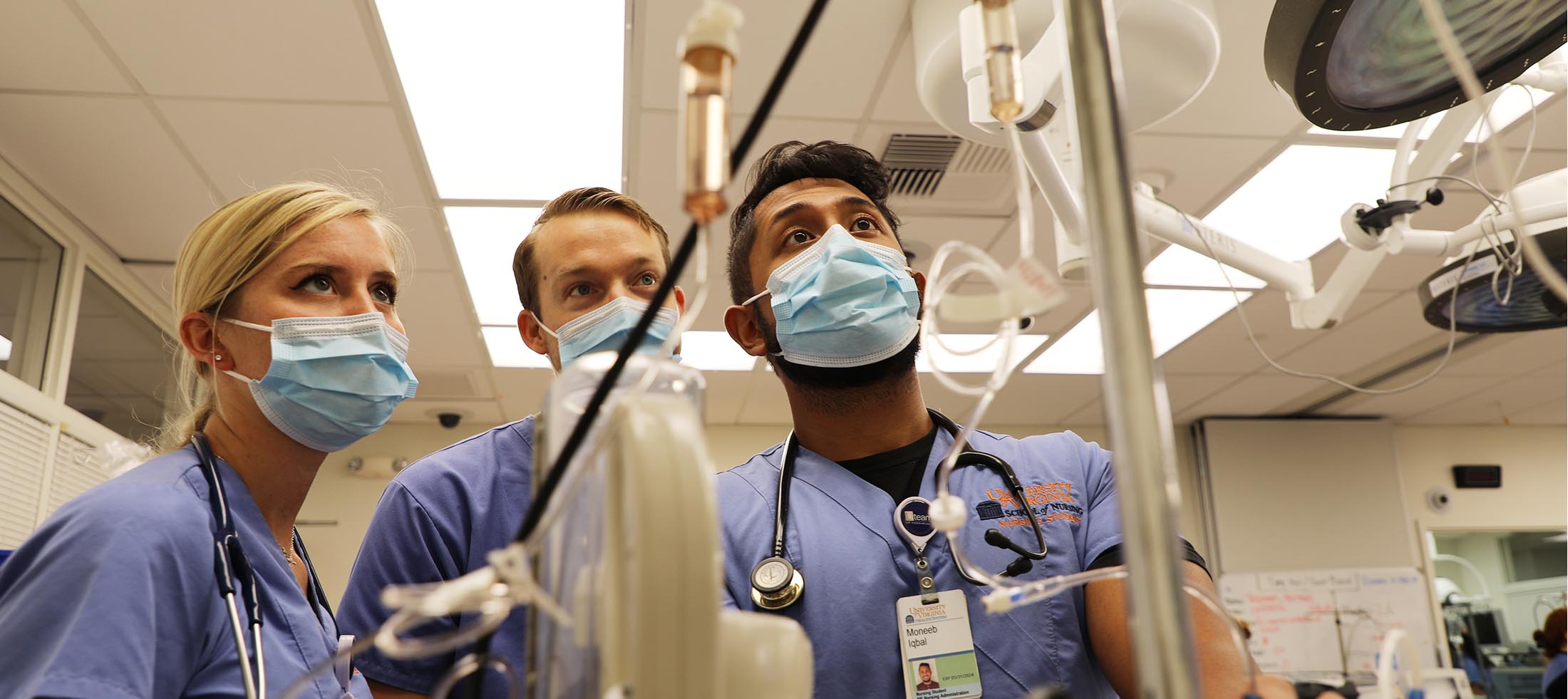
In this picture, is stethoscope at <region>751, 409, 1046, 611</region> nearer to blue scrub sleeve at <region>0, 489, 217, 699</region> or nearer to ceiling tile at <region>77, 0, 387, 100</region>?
blue scrub sleeve at <region>0, 489, 217, 699</region>

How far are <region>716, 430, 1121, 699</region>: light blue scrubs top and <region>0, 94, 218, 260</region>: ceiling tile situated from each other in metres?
2.30

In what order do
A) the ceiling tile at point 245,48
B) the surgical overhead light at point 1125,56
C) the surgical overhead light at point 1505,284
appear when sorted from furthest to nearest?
1. the ceiling tile at point 245,48
2. the surgical overhead light at point 1505,284
3. the surgical overhead light at point 1125,56

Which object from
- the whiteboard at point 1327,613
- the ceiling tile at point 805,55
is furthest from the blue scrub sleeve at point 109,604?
the whiteboard at point 1327,613

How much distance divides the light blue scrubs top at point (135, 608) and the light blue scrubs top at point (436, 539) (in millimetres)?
150

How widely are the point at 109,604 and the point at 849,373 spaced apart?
2.68 feet

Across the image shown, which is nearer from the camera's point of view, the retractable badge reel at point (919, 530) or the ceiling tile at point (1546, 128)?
the retractable badge reel at point (919, 530)

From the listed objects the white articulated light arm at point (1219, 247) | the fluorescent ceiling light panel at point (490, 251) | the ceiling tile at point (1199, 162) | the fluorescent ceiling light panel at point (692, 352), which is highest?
the ceiling tile at point (1199, 162)

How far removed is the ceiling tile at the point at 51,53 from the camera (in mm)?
2348

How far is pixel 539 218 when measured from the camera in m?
1.67

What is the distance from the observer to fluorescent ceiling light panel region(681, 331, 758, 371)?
15.2ft

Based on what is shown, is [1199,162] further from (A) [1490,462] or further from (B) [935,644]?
(A) [1490,462]

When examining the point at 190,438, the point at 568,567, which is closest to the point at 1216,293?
the point at 190,438

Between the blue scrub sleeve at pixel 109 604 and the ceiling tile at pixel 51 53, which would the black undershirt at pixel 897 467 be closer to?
the blue scrub sleeve at pixel 109 604

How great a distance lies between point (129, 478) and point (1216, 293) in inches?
161
